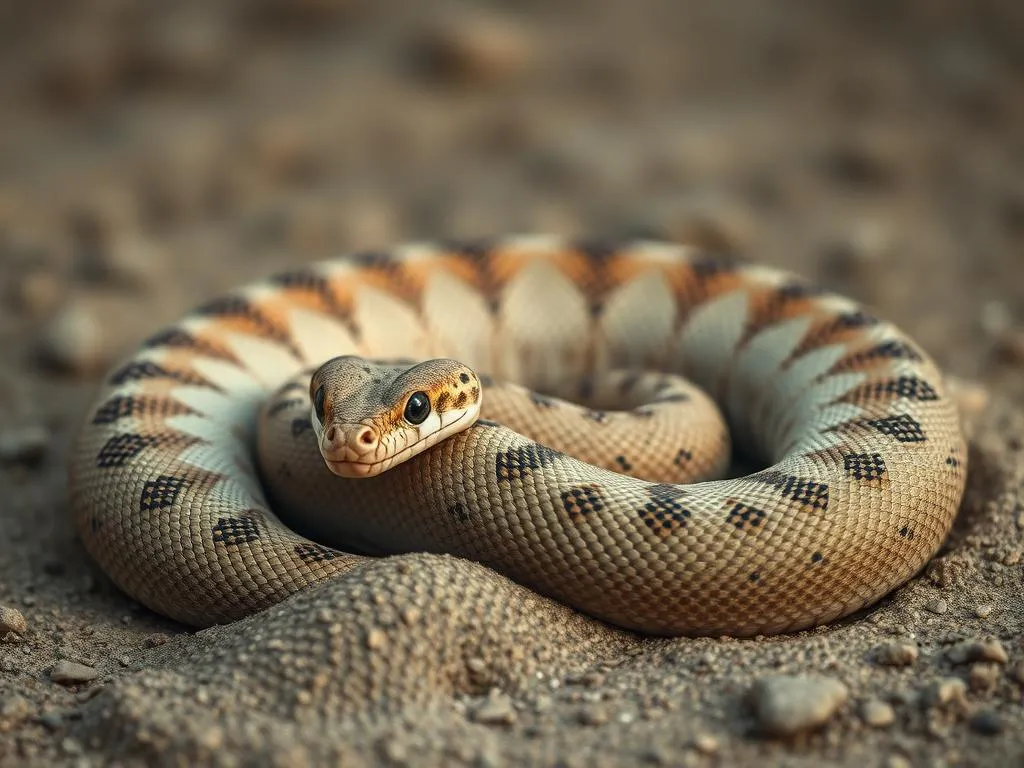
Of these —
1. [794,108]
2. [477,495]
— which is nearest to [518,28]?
[794,108]

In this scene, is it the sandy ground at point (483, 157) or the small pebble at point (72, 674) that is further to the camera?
the sandy ground at point (483, 157)

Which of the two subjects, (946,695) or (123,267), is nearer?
(946,695)

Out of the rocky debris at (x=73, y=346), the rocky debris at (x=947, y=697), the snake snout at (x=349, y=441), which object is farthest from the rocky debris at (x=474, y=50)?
the rocky debris at (x=947, y=697)

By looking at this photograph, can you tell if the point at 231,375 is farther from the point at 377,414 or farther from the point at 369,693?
the point at 369,693

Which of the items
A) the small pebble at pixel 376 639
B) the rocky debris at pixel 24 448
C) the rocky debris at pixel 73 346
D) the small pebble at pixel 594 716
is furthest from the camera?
the rocky debris at pixel 73 346

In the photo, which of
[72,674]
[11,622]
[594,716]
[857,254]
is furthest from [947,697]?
[857,254]

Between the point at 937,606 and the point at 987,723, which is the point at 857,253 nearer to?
the point at 937,606

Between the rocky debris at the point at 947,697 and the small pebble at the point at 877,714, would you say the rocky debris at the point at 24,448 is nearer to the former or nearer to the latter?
the small pebble at the point at 877,714
